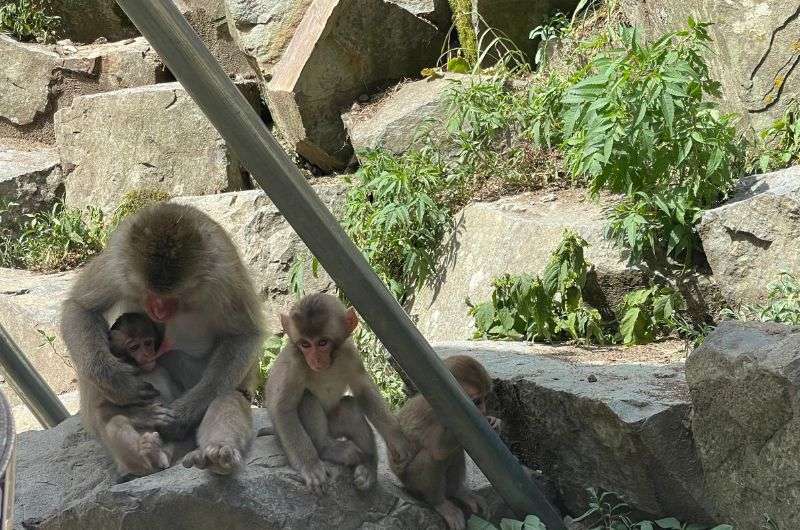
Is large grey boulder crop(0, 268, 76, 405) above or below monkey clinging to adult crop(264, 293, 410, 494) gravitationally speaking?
below

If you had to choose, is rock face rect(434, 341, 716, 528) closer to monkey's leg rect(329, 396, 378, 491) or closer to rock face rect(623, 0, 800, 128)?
monkey's leg rect(329, 396, 378, 491)

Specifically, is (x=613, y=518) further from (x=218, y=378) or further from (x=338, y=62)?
(x=338, y=62)

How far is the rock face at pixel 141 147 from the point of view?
12109mm

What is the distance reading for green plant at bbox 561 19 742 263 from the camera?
6.59 m

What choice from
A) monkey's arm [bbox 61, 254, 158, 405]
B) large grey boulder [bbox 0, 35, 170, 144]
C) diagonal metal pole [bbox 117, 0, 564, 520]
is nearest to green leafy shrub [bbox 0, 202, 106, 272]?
large grey boulder [bbox 0, 35, 170, 144]

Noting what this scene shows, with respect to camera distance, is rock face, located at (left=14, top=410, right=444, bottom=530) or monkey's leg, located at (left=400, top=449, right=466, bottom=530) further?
monkey's leg, located at (left=400, top=449, right=466, bottom=530)

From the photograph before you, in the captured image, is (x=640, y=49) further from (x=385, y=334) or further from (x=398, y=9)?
(x=398, y=9)

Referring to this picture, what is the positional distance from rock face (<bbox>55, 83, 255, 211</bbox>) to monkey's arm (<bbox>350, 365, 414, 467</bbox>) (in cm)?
782

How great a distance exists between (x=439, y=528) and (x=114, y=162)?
29.7 ft

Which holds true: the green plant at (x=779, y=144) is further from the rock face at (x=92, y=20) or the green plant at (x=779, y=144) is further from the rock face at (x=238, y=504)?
the rock face at (x=92, y=20)

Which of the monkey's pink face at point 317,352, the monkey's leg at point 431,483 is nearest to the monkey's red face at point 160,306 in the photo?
the monkey's pink face at point 317,352

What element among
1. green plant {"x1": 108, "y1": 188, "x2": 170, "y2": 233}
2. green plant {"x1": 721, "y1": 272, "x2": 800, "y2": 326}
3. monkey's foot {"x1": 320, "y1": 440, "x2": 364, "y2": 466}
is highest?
monkey's foot {"x1": 320, "y1": 440, "x2": 364, "y2": 466}

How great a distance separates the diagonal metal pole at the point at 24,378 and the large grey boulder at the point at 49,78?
858cm

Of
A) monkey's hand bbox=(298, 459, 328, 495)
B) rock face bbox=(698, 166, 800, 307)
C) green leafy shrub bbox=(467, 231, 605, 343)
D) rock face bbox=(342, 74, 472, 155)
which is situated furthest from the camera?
rock face bbox=(342, 74, 472, 155)
